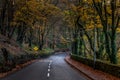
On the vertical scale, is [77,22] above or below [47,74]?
above

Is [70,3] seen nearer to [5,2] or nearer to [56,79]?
[5,2]

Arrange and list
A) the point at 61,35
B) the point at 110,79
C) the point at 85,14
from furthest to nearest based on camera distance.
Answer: the point at 61,35 < the point at 85,14 < the point at 110,79

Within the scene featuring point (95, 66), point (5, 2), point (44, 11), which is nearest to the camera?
point (95, 66)

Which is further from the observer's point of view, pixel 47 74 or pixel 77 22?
pixel 77 22

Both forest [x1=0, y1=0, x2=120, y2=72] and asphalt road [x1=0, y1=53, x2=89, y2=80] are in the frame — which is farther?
forest [x1=0, y1=0, x2=120, y2=72]

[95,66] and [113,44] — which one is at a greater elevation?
[113,44]

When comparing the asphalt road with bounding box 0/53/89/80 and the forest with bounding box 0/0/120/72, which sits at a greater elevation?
the forest with bounding box 0/0/120/72

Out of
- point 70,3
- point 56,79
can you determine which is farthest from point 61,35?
point 56,79

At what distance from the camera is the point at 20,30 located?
151 ft

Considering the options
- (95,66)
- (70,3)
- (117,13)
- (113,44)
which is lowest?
(95,66)

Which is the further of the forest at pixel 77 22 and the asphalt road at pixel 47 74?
the forest at pixel 77 22

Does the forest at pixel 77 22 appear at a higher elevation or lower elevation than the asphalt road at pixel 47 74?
higher

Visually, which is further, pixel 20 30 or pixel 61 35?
pixel 61 35

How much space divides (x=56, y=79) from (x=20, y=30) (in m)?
28.1
